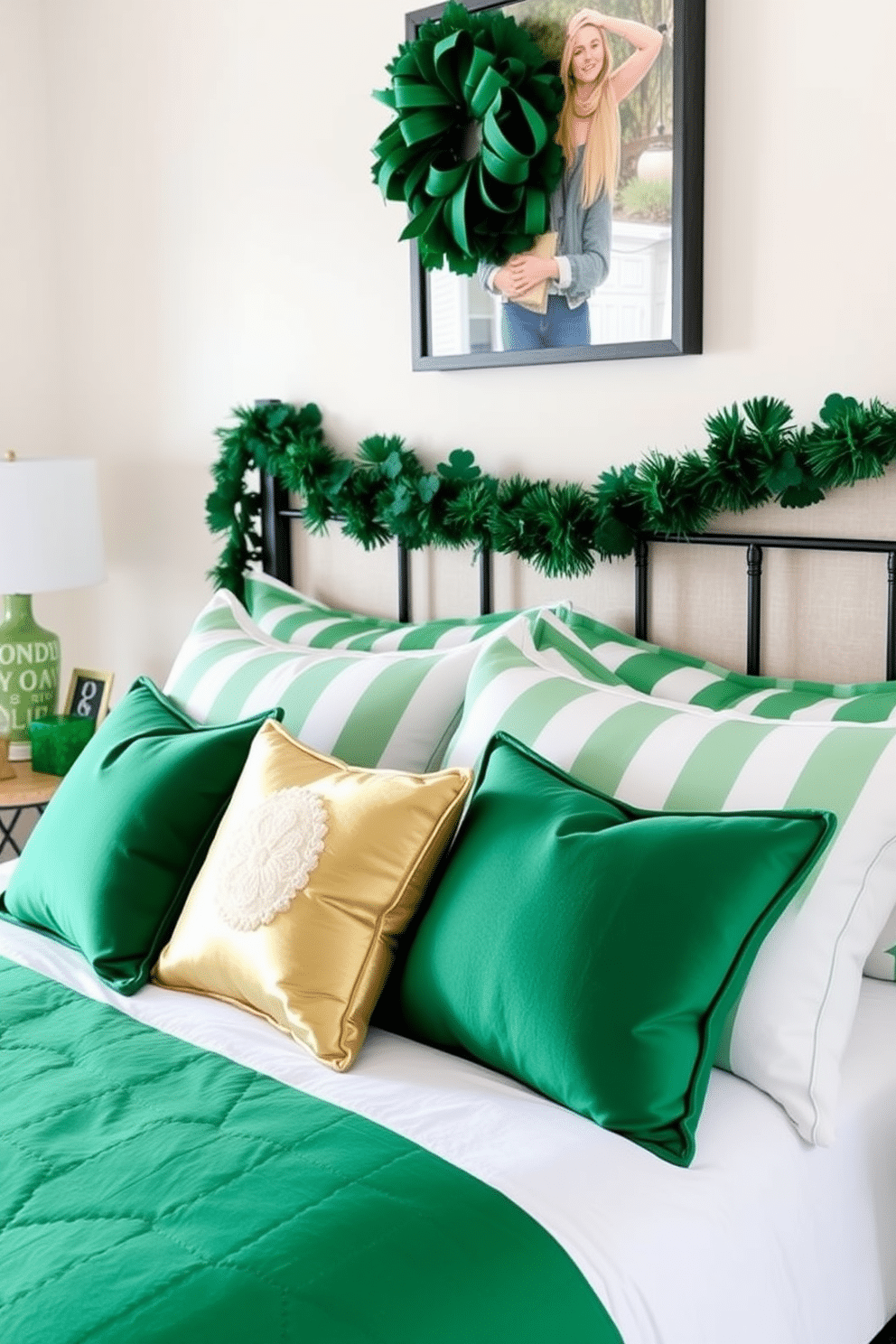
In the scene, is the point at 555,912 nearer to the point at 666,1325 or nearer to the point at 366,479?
the point at 666,1325

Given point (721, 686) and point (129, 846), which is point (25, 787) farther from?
point (721, 686)

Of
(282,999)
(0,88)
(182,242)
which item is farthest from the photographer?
(0,88)

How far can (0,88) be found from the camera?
123 inches

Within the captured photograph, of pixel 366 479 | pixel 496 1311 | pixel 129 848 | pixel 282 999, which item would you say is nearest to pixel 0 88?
pixel 366 479

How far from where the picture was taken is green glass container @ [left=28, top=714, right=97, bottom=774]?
282 centimetres

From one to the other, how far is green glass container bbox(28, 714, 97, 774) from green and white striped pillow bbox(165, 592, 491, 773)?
1.99 feet

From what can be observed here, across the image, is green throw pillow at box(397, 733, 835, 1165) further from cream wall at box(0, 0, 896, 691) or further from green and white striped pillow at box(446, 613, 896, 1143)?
cream wall at box(0, 0, 896, 691)

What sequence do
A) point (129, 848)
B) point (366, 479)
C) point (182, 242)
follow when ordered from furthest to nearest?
point (182, 242)
point (366, 479)
point (129, 848)

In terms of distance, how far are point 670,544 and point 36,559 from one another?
1339 millimetres

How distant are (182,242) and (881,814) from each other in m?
2.03

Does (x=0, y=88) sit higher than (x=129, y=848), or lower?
higher

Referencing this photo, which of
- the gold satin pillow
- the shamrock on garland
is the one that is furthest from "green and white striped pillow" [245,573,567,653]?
the gold satin pillow

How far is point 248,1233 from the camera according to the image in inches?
46.4

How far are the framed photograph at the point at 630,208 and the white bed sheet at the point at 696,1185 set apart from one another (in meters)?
1.05
